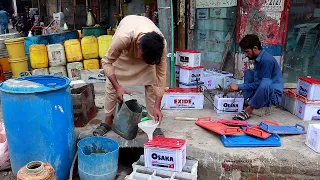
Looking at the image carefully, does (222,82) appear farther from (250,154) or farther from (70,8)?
(70,8)

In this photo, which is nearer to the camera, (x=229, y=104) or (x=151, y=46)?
(x=151, y=46)

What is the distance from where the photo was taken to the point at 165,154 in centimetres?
273

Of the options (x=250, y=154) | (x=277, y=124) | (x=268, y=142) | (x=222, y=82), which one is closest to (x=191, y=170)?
(x=250, y=154)

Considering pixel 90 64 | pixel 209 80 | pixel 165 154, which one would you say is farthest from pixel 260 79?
pixel 90 64

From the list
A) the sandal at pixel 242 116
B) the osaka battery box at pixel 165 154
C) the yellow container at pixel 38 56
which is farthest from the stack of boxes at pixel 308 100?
the yellow container at pixel 38 56

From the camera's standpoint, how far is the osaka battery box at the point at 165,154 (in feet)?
8.84

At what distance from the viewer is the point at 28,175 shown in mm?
2330

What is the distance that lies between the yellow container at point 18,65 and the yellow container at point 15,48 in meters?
0.08

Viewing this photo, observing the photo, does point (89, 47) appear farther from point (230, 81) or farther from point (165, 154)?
point (165, 154)

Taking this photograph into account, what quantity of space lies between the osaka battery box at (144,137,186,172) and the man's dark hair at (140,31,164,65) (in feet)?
2.56

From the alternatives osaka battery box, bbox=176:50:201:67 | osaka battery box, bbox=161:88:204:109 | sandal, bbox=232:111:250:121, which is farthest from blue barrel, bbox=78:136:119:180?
osaka battery box, bbox=176:50:201:67

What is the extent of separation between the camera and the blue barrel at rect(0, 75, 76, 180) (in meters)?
2.61

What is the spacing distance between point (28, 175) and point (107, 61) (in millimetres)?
1282

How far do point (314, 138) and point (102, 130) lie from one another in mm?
2317
